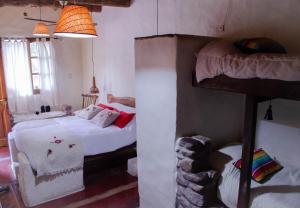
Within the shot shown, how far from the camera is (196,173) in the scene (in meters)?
1.91

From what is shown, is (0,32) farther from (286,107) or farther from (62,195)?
(286,107)

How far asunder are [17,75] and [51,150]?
2729 millimetres

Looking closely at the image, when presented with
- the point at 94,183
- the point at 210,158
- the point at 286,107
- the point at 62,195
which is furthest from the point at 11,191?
the point at 286,107

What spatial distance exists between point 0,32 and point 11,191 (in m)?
3.20

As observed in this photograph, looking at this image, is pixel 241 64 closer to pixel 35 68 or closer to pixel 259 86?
pixel 259 86

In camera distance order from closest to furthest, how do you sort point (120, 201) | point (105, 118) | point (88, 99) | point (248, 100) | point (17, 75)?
point (248, 100)
point (120, 201)
point (105, 118)
point (17, 75)
point (88, 99)

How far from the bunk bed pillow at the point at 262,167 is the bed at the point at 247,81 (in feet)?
0.26

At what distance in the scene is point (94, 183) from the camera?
10.9 ft

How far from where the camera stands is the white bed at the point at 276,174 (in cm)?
159

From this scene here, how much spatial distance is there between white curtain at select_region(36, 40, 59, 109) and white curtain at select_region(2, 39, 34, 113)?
0.76ft

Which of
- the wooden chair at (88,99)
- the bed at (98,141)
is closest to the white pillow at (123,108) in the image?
the bed at (98,141)

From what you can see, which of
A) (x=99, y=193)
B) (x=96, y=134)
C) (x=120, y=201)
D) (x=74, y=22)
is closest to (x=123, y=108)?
(x=96, y=134)

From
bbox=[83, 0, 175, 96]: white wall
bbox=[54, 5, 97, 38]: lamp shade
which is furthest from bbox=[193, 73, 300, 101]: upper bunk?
bbox=[83, 0, 175, 96]: white wall

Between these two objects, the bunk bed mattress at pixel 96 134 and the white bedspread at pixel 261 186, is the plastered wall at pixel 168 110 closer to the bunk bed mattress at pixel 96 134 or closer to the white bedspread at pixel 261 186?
the white bedspread at pixel 261 186
